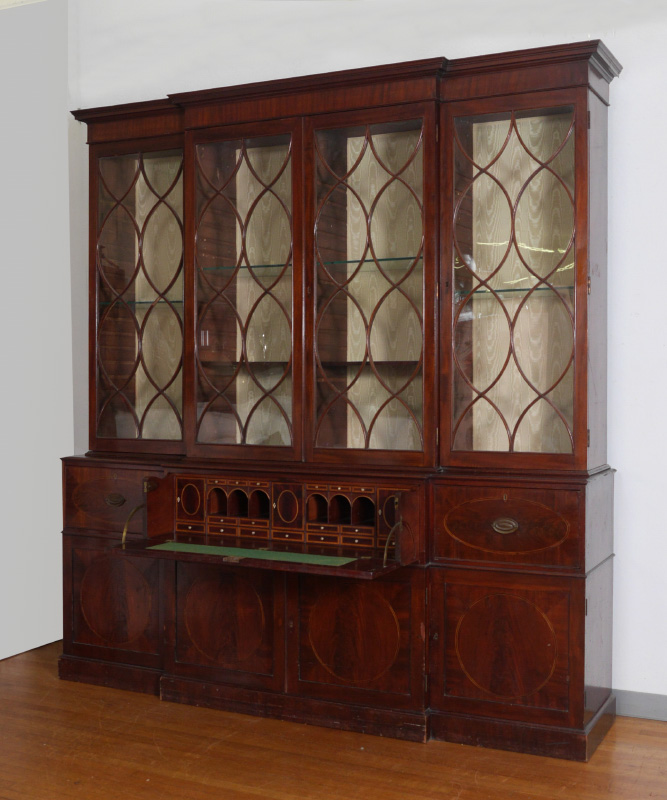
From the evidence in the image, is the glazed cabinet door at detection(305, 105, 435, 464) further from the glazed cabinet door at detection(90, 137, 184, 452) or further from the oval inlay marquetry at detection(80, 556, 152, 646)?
the oval inlay marquetry at detection(80, 556, 152, 646)

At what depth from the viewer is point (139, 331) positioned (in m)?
4.09

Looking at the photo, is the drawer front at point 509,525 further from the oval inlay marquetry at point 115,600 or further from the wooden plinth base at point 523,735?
the oval inlay marquetry at point 115,600

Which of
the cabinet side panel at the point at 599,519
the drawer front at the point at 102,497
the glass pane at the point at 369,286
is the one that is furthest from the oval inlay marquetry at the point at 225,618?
the cabinet side panel at the point at 599,519

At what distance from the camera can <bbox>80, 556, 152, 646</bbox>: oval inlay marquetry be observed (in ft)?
13.1

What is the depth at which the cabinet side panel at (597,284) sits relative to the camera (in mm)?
3330

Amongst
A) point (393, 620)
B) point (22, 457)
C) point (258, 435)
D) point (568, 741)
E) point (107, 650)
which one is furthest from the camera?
point (22, 457)

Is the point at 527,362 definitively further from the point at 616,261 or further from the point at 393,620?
the point at 393,620

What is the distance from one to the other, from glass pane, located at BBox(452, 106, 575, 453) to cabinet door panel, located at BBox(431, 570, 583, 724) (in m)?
0.49

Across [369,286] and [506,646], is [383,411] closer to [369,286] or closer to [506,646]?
[369,286]

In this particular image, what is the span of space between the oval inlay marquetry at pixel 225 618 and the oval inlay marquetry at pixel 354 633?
0.25 metres

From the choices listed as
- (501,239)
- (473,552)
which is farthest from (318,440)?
(501,239)

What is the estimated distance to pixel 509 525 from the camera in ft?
10.8

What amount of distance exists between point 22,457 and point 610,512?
281cm

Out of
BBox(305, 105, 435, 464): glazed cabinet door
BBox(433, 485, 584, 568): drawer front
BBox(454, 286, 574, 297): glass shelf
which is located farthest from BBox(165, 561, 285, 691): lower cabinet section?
BBox(454, 286, 574, 297): glass shelf
